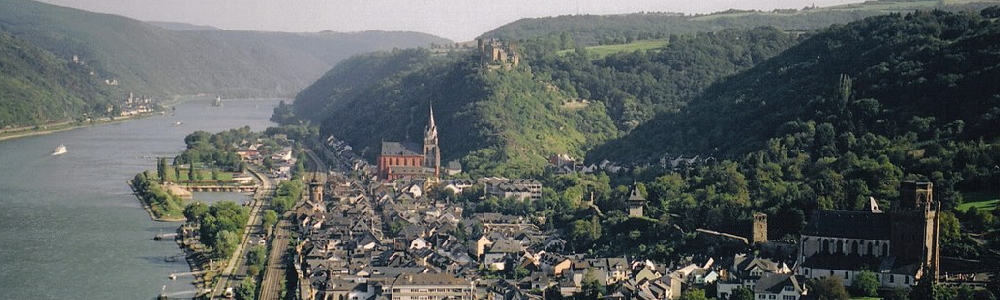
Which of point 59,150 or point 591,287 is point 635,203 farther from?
point 59,150

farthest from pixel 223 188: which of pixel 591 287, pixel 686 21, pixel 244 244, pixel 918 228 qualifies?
pixel 686 21

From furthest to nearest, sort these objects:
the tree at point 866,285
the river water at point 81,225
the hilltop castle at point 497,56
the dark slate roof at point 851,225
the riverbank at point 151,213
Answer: the hilltop castle at point 497,56
the riverbank at point 151,213
the river water at point 81,225
the dark slate roof at point 851,225
the tree at point 866,285

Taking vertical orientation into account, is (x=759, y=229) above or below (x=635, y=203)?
above

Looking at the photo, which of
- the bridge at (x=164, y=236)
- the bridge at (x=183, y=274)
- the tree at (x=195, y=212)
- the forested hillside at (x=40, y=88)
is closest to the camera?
the bridge at (x=183, y=274)

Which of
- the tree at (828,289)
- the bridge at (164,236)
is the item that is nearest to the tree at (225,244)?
the bridge at (164,236)

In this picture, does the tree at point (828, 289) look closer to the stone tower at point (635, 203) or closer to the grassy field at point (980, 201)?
the grassy field at point (980, 201)
